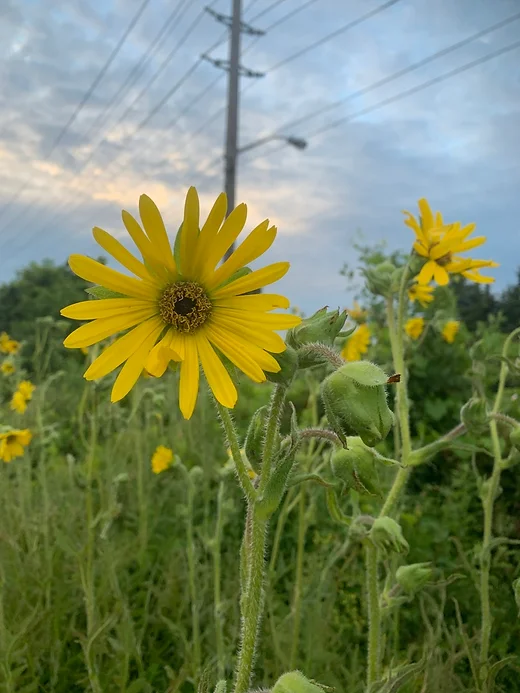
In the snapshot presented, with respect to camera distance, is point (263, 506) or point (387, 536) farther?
point (387, 536)

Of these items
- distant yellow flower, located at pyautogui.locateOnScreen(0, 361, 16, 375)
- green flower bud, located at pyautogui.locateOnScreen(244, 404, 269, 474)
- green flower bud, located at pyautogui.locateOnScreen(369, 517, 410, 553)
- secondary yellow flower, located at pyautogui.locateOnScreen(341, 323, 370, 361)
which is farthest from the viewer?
distant yellow flower, located at pyautogui.locateOnScreen(0, 361, 16, 375)

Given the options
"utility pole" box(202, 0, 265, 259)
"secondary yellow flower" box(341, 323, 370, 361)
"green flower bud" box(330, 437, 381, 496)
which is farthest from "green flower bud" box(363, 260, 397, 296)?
"utility pole" box(202, 0, 265, 259)

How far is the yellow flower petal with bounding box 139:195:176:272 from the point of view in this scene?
0.81m

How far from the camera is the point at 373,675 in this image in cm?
118

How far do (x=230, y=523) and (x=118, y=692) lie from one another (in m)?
1.21

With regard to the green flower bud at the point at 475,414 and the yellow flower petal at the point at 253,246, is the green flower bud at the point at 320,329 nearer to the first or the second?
the yellow flower petal at the point at 253,246

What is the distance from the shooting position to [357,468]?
0.95 metres

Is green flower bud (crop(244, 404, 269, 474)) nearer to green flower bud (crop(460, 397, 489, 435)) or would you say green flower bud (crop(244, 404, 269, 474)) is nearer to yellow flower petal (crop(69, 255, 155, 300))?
yellow flower petal (crop(69, 255, 155, 300))

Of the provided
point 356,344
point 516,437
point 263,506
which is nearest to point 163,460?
point 356,344

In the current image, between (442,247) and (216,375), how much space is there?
0.94 meters

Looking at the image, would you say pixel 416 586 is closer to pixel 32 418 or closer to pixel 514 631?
pixel 514 631

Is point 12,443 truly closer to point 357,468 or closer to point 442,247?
point 442,247

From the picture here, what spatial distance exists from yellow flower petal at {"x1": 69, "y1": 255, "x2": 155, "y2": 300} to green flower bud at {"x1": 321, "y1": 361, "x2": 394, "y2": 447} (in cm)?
28

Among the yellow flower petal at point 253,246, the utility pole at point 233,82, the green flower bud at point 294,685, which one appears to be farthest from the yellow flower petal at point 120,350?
the utility pole at point 233,82
